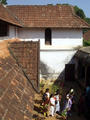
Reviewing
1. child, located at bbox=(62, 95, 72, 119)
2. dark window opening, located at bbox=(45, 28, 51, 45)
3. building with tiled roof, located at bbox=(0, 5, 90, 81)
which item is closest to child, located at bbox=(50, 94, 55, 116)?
child, located at bbox=(62, 95, 72, 119)

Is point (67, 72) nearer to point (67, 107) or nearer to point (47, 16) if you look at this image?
point (47, 16)

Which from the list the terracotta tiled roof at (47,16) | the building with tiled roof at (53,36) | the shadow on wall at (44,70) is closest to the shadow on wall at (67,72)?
the building with tiled roof at (53,36)

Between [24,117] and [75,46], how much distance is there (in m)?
11.7

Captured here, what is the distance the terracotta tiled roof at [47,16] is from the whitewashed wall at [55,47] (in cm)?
55

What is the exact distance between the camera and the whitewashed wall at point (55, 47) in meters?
13.7

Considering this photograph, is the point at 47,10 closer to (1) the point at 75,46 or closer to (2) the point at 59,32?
(2) the point at 59,32

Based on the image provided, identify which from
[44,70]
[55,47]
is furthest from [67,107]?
[55,47]

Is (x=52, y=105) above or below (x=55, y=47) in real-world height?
below

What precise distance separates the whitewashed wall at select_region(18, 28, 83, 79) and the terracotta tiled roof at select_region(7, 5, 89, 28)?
55 centimetres

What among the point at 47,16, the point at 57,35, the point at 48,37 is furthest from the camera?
the point at 47,16

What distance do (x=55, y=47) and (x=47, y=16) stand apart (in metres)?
2.98

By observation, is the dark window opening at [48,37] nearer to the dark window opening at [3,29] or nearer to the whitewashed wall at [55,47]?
the whitewashed wall at [55,47]

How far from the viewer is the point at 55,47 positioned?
548 inches

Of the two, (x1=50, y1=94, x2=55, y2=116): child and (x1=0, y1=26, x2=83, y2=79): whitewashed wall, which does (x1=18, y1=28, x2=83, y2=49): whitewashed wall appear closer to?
(x1=0, y1=26, x2=83, y2=79): whitewashed wall
